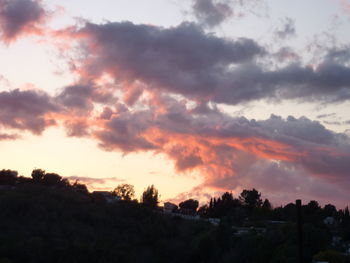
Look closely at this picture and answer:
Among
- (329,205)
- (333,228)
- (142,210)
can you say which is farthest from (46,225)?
(329,205)

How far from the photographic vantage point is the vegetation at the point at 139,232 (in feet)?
229

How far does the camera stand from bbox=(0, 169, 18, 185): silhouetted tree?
384 feet

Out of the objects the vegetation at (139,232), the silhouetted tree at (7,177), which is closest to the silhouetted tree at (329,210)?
the vegetation at (139,232)

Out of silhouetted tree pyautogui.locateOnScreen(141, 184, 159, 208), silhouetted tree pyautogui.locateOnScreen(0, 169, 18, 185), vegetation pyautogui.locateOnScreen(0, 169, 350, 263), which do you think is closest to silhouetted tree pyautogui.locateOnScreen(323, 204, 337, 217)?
vegetation pyautogui.locateOnScreen(0, 169, 350, 263)

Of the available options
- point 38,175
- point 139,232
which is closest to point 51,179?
point 38,175

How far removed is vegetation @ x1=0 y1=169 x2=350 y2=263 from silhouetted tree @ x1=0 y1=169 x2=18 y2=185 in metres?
1.58

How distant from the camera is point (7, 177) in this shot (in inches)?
4663

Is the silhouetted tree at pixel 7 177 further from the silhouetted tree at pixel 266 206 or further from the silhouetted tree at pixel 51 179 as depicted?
the silhouetted tree at pixel 266 206

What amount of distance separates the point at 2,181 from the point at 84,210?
97.9ft

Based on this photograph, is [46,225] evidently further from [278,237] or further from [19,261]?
[278,237]

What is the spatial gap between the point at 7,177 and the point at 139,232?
3907 centimetres

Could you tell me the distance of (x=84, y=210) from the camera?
9494 centimetres

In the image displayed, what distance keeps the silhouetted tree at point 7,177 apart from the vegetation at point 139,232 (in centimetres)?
158

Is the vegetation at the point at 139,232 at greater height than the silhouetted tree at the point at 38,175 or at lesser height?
lesser
